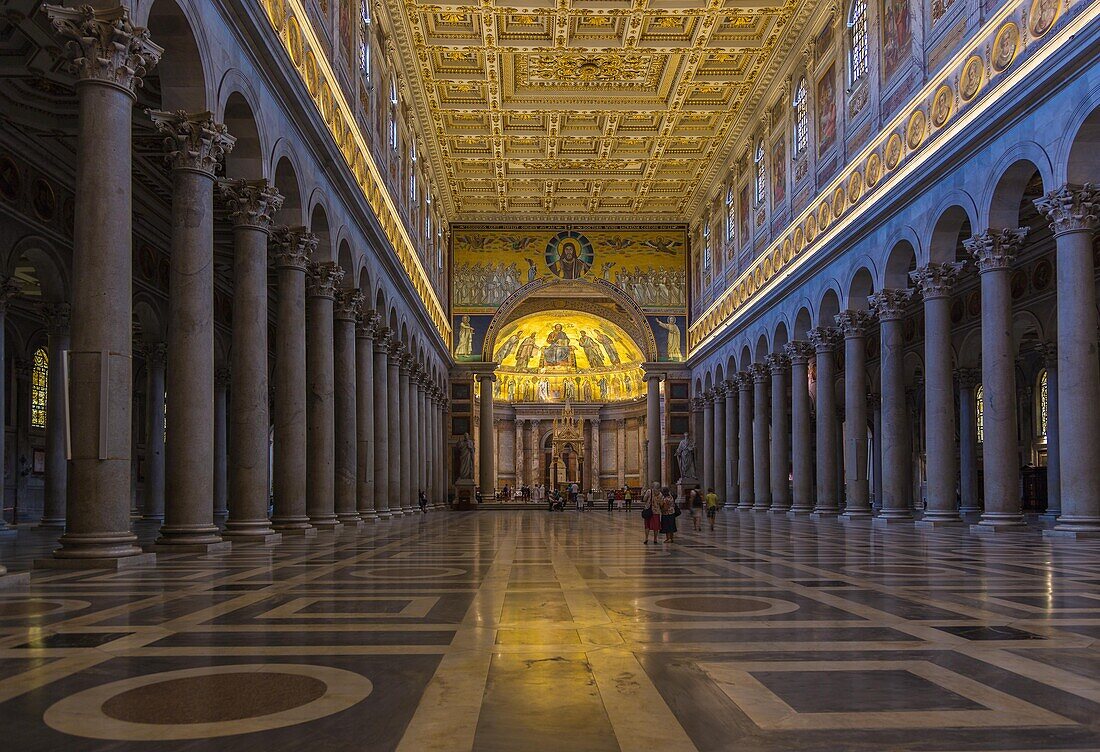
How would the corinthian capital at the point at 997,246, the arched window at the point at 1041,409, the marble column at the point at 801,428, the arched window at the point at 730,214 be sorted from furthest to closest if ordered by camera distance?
the arched window at the point at 730,214 → the arched window at the point at 1041,409 → the marble column at the point at 801,428 → the corinthian capital at the point at 997,246

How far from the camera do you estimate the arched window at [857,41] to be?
2919cm

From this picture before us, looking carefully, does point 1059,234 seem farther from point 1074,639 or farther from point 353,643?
point 353,643

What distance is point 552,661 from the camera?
5.76 m

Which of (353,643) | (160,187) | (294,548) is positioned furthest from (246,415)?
(353,643)

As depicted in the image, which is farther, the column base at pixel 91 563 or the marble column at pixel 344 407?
the marble column at pixel 344 407

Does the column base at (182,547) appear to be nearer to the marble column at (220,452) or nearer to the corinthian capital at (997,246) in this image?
Answer: the corinthian capital at (997,246)

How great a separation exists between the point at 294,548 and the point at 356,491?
11348 millimetres

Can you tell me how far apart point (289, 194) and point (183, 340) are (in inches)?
278

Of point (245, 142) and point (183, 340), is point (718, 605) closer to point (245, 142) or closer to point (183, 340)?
point (183, 340)

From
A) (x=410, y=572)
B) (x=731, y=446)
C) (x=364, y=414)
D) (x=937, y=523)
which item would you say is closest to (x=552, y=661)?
(x=410, y=572)

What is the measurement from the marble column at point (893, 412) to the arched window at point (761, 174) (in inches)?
559

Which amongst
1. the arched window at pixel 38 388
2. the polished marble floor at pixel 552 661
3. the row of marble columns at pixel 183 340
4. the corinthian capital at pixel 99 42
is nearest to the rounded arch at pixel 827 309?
the row of marble columns at pixel 183 340

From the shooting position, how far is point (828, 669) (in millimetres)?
5387

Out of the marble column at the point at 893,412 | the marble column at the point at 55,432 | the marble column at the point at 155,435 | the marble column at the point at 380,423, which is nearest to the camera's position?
the marble column at the point at 55,432
